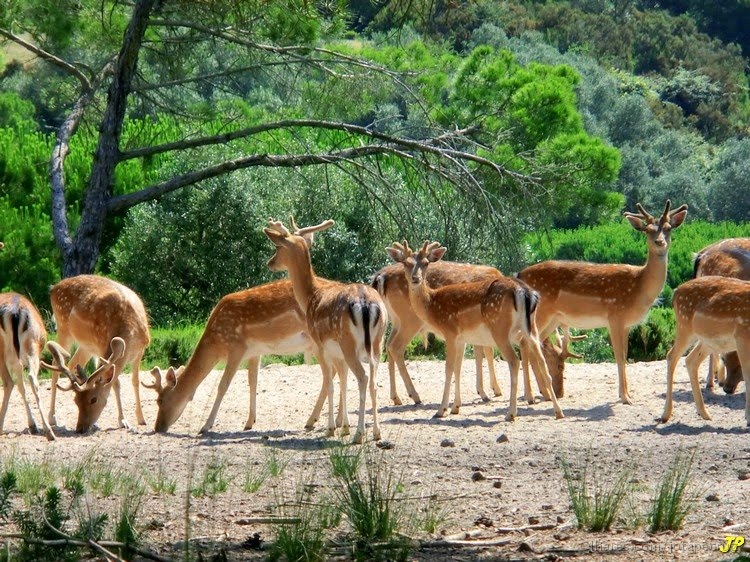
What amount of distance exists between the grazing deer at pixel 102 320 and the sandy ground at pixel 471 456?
22.0 inches

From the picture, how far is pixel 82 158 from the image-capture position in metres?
23.6

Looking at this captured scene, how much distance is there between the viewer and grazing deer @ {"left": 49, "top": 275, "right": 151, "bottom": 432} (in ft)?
36.5

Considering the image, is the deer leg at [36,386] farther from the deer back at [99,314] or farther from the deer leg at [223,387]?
the deer leg at [223,387]

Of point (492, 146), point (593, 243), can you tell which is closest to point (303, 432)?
point (492, 146)

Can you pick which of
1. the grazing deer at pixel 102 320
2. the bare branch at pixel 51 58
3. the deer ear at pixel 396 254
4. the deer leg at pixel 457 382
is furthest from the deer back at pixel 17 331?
the bare branch at pixel 51 58

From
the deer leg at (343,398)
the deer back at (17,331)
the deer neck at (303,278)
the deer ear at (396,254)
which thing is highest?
the deer ear at (396,254)

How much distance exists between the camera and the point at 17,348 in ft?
34.4

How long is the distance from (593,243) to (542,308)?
22.8 metres

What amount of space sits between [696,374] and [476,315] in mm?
1883

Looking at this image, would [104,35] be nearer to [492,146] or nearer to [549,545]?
[492,146]

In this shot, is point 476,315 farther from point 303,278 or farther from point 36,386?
point 36,386

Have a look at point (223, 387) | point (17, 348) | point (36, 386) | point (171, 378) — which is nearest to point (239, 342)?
point (223, 387)

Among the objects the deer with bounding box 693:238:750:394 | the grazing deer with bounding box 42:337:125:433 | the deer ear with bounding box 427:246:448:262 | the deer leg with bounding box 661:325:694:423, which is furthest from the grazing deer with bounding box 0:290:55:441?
the deer with bounding box 693:238:750:394

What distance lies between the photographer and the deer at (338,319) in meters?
9.88
